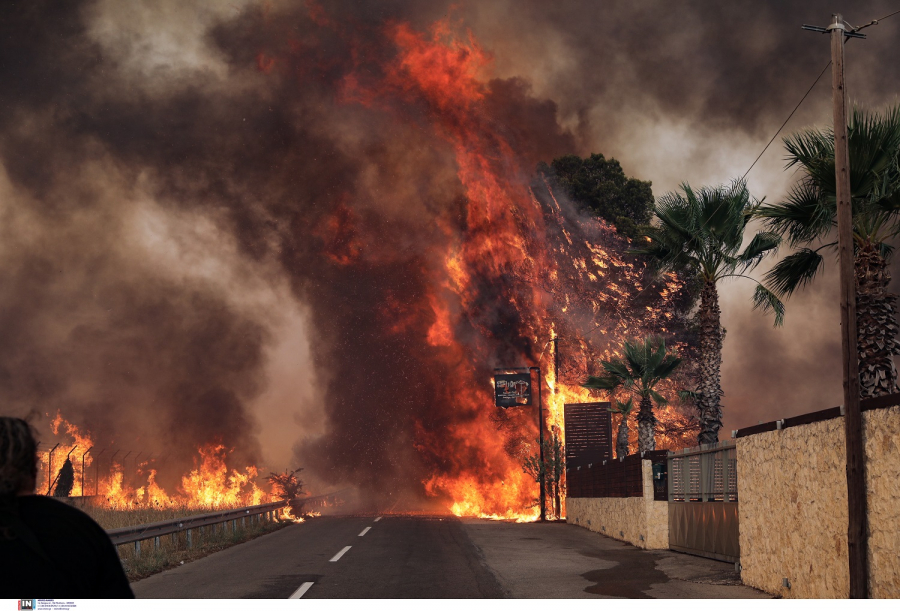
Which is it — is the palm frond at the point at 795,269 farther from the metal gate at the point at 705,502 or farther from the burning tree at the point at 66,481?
the burning tree at the point at 66,481

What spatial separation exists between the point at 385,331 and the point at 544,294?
18.7 meters

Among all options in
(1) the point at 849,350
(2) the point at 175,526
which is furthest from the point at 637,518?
(1) the point at 849,350

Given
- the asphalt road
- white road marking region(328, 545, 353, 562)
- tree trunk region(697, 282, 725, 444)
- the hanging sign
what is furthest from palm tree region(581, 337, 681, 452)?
white road marking region(328, 545, 353, 562)

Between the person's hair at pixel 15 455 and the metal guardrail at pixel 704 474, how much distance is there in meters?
15.3

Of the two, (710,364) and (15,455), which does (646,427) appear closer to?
(710,364)

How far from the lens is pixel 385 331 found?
262 feet

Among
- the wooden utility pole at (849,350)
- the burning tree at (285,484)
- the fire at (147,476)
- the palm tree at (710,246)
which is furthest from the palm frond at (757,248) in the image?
the fire at (147,476)

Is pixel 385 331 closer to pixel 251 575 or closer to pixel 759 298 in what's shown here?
pixel 759 298

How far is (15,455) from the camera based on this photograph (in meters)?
3.25

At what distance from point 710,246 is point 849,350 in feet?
43.2

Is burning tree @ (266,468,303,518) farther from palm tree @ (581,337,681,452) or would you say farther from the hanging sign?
palm tree @ (581,337,681,452)

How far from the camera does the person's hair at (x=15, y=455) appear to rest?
321 cm

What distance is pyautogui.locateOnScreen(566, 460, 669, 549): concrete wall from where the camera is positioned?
22.5 meters

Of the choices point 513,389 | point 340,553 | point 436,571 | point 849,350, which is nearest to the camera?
point 849,350
